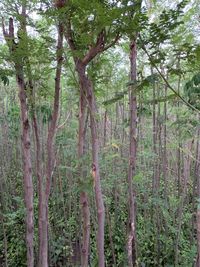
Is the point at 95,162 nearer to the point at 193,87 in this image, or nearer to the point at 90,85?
the point at 90,85

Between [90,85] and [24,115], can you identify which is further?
[24,115]

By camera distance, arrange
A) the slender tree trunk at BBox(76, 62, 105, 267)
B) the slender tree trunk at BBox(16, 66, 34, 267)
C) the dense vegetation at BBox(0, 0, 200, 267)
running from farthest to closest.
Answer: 1. the slender tree trunk at BBox(16, 66, 34, 267)
2. the slender tree trunk at BBox(76, 62, 105, 267)
3. the dense vegetation at BBox(0, 0, 200, 267)

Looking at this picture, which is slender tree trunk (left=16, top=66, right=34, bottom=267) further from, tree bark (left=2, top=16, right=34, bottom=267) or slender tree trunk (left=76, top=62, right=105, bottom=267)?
slender tree trunk (left=76, top=62, right=105, bottom=267)

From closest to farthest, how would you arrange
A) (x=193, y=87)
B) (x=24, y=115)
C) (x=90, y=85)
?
(x=90, y=85)
(x=193, y=87)
(x=24, y=115)

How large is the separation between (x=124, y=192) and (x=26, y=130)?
2.79 metres

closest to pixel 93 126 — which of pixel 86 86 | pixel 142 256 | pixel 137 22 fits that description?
pixel 86 86

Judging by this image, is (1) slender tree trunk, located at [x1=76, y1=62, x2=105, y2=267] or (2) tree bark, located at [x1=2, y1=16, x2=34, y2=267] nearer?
(1) slender tree trunk, located at [x1=76, y1=62, x2=105, y2=267]

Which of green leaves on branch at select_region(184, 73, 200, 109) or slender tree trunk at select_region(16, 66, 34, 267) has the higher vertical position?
green leaves on branch at select_region(184, 73, 200, 109)

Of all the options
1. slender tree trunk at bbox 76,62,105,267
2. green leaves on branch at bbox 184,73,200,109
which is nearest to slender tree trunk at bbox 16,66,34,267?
slender tree trunk at bbox 76,62,105,267

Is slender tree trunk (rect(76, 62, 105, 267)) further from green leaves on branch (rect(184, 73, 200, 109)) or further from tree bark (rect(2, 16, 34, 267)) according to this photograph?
green leaves on branch (rect(184, 73, 200, 109))

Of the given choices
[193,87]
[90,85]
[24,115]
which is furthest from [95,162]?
[193,87]

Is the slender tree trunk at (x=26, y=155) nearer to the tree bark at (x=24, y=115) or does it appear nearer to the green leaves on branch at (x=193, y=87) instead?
the tree bark at (x=24, y=115)

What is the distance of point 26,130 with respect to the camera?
176 centimetres

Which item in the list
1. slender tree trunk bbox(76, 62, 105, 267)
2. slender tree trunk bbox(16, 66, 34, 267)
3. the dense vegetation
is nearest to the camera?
the dense vegetation
